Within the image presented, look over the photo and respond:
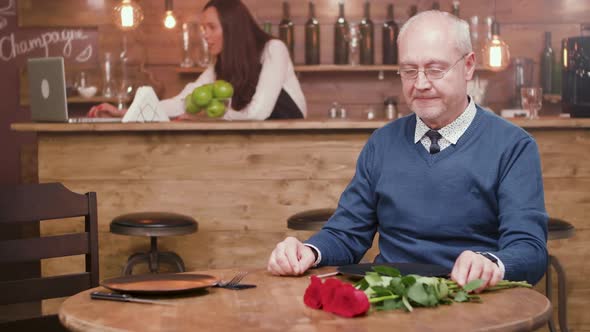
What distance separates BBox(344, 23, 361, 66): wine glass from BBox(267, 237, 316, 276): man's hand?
383 cm

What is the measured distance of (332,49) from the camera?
20.4 ft

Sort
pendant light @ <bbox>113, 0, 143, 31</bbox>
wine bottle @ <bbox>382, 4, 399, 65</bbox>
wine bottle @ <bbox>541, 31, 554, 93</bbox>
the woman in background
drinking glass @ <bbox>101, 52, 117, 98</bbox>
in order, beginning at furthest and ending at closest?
1. wine bottle @ <bbox>541, 31, 554, 93</bbox>
2. wine bottle @ <bbox>382, 4, 399, 65</bbox>
3. drinking glass @ <bbox>101, 52, 117, 98</bbox>
4. pendant light @ <bbox>113, 0, 143, 31</bbox>
5. the woman in background

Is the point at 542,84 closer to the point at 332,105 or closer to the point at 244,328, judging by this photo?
the point at 332,105

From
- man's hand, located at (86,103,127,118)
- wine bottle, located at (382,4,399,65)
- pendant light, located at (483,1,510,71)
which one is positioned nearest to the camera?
man's hand, located at (86,103,127,118)

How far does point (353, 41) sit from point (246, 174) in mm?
2023

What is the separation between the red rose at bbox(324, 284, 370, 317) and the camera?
1.53 meters

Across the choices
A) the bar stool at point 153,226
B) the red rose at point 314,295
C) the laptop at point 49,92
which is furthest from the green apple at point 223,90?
the red rose at point 314,295

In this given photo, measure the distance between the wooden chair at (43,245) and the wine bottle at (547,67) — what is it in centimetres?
441

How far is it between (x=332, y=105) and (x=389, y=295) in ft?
15.0

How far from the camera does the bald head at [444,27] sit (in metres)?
2.12

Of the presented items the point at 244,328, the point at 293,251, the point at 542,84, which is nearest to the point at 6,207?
the point at 293,251

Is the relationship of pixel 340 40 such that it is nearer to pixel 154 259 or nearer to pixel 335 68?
pixel 335 68

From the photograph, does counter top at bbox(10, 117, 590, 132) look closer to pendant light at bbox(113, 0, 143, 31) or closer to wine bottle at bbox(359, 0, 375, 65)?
pendant light at bbox(113, 0, 143, 31)

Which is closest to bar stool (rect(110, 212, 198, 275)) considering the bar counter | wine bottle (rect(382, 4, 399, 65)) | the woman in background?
the bar counter
